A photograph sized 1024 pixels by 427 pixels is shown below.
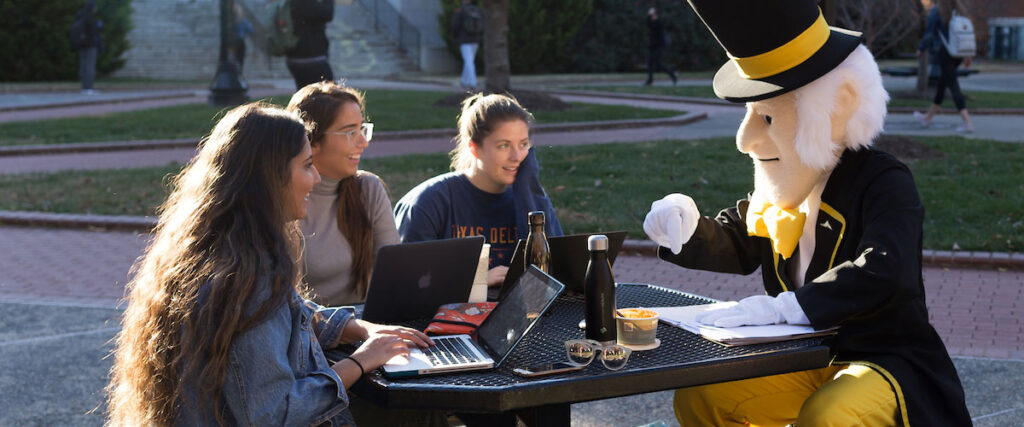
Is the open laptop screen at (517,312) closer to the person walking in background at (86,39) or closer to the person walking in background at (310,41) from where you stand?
the person walking in background at (310,41)

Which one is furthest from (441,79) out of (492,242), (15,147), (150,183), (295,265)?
(295,265)

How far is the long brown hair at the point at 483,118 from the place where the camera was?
15.5ft

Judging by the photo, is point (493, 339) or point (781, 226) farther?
point (781, 226)

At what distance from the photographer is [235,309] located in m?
2.67

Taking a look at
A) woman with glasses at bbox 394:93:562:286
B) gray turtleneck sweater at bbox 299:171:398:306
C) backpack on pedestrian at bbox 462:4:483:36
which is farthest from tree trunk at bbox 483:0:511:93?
gray turtleneck sweater at bbox 299:171:398:306

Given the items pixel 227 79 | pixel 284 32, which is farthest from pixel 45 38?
pixel 284 32

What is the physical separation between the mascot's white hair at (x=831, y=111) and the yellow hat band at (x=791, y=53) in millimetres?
96

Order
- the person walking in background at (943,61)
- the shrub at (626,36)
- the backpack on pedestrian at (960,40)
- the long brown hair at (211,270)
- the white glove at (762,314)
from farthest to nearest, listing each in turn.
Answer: the shrub at (626,36)
the person walking in background at (943,61)
the backpack on pedestrian at (960,40)
the white glove at (762,314)
the long brown hair at (211,270)

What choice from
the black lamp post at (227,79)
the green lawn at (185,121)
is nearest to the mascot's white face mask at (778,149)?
the green lawn at (185,121)

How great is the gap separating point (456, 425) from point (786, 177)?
180 centimetres

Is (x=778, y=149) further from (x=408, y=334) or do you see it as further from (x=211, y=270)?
(x=211, y=270)

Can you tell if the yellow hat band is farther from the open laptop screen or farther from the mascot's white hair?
the open laptop screen

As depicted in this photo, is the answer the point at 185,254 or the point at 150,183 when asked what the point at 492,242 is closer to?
the point at 185,254

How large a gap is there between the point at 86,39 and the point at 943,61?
1755cm
